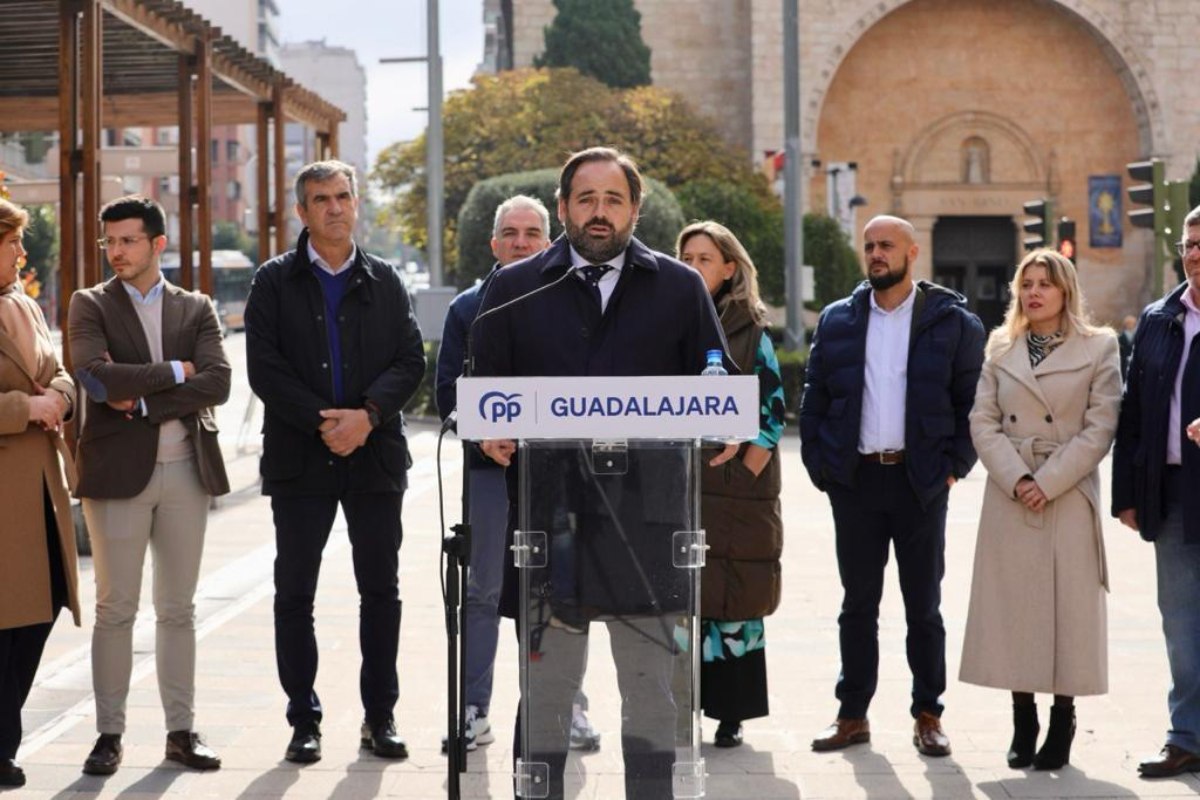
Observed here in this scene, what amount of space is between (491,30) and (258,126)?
86625 mm

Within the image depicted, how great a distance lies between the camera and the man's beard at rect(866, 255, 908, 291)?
705 centimetres

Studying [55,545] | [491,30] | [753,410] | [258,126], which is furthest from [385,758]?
[491,30]

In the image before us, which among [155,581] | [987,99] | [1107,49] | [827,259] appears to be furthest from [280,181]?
[1107,49]

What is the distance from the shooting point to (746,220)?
129 ft

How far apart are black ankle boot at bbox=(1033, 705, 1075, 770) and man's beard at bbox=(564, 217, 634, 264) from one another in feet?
8.79

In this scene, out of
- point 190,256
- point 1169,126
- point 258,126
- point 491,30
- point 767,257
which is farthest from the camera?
point 491,30

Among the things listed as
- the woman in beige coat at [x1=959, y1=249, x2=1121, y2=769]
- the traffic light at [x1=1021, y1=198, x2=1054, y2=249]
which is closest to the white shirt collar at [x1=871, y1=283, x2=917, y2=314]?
the woman in beige coat at [x1=959, y1=249, x2=1121, y2=769]

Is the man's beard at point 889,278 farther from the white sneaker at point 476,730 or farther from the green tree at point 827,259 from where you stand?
the green tree at point 827,259

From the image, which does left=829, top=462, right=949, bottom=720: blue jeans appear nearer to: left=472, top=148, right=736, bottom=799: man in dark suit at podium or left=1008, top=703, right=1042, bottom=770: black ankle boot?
left=1008, top=703, right=1042, bottom=770: black ankle boot

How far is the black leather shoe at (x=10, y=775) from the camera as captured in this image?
6.27m

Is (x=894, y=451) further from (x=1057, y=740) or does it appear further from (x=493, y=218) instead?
(x=493, y=218)

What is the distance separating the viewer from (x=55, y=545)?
6523 mm

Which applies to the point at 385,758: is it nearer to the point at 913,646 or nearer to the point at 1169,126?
the point at 913,646

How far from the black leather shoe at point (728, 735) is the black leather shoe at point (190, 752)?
1.89 meters
